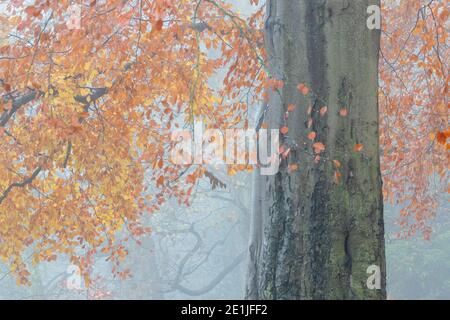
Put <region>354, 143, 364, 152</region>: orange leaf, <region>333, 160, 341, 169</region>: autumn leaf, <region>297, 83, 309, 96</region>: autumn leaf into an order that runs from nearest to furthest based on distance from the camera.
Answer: <region>333, 160, 341, 169</region>: autumn leaf → <region>354, 143, 364, 152</region>: orange leaf → <region>297, 83, 309, 96</region>: autumn leaf

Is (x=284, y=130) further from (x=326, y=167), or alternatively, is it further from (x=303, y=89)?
(x=326, y=167)

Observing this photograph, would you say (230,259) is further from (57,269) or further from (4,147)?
(4,147)

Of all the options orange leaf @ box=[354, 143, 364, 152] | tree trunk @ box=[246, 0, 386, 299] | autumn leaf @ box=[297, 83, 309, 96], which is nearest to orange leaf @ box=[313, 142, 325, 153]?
tree trunk @ box=[246, 0, 386, 299]

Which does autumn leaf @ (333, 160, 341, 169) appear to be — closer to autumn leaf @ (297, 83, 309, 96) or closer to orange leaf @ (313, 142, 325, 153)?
orange leaf @ (313, 142, 325, 153)

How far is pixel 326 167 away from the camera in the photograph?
5.46 m

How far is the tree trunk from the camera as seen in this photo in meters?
5.41

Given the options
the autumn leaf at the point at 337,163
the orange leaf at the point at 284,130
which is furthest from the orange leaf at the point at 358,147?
the orange leaf at the point at 284,130

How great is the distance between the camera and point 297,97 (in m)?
5.67

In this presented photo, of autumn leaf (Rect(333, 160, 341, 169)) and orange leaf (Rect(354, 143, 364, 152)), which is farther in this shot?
orange leaf (Rect(354, 143, 364, 152))

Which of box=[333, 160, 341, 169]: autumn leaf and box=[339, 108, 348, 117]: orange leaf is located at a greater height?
box=[339, 108, 348, 117]: orange leaf

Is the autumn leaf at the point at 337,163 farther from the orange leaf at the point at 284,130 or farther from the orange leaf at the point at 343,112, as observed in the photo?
the orange leaf at the point at 284,130

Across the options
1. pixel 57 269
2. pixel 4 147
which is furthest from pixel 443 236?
pixel 57 269

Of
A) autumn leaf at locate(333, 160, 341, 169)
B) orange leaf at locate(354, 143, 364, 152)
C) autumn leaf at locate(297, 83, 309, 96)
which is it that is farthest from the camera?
autumn leaf at locate(297, 83, 309, 96)
